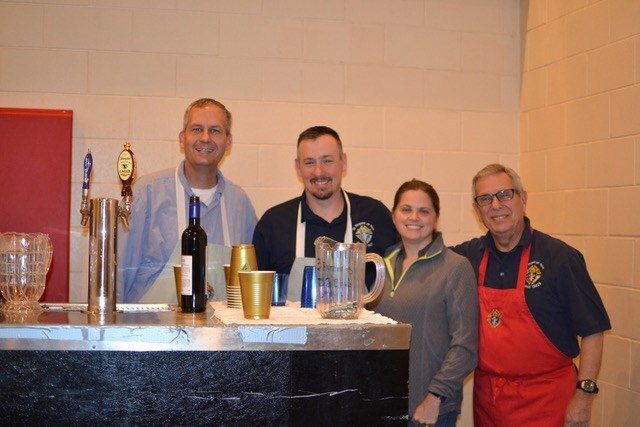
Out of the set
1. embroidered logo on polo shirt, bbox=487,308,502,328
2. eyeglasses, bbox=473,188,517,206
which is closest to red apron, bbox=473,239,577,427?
embroidered logo on polo shirt, bbox=487,308,502,328

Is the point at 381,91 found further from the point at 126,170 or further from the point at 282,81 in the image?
the point at 126,170

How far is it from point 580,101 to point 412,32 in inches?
38.9

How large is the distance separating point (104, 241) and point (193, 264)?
0.24m

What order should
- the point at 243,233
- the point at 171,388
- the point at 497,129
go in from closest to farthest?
the point at 171,388 < the point at 243,233 < the point at 497,129

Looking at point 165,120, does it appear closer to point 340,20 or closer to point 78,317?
point 340,20

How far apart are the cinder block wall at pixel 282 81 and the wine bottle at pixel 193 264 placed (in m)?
1.85

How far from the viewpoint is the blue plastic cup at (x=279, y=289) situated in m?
2.14

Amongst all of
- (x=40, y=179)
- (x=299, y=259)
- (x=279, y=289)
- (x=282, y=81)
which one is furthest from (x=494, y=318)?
(x=40, y=179)

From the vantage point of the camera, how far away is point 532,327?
108 inches

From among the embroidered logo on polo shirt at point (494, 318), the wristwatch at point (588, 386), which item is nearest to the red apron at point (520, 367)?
the embroidered logo on polo shirt at point (494, 318)

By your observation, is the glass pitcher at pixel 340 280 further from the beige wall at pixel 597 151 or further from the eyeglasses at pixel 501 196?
the beige wall at pixel 597 151

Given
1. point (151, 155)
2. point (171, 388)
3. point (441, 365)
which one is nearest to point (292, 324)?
point (171, 388)

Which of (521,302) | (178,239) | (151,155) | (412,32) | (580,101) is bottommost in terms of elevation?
(521,302)

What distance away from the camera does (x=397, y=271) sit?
9.30 ft
